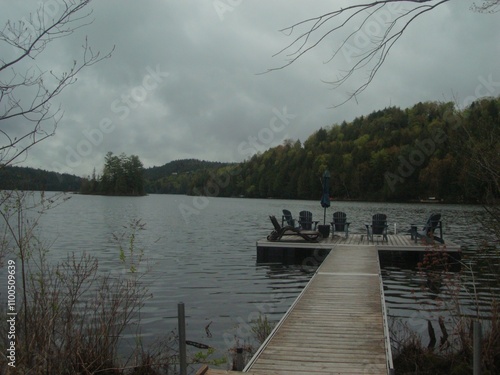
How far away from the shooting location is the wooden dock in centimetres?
502

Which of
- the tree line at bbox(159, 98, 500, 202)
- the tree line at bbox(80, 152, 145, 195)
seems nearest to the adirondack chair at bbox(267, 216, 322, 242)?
the tree line at bbox(159, 98, 500, 202)

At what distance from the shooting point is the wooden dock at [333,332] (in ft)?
16.5

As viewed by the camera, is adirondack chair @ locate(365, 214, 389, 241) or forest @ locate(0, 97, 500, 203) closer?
adirondack chair @ locate(365, 214, 389, 241)

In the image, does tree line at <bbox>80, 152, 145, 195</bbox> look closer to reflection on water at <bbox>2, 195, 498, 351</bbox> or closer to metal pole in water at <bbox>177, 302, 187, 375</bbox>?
reflection on water at <bbox>2, 195, 498, 351</bbox>

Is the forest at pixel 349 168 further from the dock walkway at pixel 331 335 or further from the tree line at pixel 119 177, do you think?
the dock walkway at pixel 331 335

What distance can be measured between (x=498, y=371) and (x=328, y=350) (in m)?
1.93

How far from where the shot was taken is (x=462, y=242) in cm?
2195

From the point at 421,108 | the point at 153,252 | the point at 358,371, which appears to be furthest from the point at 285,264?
the point at 421,108

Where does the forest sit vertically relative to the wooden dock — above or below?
above

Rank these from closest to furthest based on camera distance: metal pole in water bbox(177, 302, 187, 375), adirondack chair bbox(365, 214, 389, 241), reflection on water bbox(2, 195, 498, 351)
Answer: metal pole in water bbox(177, 302, 187, 375) < reflection on water bbox(2, 195, 498, 351) < adirondack chair bbox(365, 214, 389, 241)

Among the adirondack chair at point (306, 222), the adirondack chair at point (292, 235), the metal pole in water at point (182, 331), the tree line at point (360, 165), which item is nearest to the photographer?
the metal pole in water at point (182, 331)

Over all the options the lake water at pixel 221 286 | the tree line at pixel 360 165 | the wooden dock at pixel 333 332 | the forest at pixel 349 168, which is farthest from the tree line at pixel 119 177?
the wooden dock at pixel 333 332

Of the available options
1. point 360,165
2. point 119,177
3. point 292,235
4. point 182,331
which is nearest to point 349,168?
point 360,165

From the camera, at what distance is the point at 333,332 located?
20.4 feet
